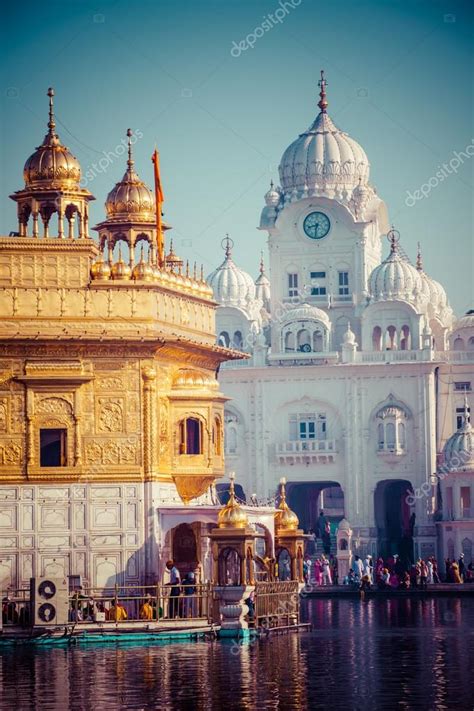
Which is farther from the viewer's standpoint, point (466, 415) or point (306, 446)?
point (306, 446)

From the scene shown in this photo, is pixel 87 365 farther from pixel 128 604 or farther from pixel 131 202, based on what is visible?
pixel 131 202

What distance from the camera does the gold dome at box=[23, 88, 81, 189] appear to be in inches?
1661

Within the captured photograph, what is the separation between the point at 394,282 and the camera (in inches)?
3088

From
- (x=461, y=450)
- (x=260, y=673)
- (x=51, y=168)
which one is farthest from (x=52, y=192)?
(x=461, y=450)

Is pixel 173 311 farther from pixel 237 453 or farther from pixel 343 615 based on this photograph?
pixel 237 453

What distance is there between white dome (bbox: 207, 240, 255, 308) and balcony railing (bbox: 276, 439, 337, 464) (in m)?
6.83

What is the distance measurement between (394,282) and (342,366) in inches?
165

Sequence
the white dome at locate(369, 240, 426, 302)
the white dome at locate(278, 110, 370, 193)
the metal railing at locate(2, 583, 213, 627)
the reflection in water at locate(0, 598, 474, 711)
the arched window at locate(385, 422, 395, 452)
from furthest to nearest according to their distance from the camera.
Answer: the white dome at locate(278, 110, 370, 193) < the white dome at locate(369, 240, 426, 302) < the arched window at locate(385, 422, 395, 452) < the metal railing at locate(2, 583, 213, 627) < the reflection in water at locate(0, 598, 474, 711)

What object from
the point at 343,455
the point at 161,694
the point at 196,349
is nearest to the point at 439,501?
the point at 343,455

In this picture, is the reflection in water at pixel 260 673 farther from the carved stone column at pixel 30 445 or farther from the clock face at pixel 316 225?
the clock face at pixel 316 225

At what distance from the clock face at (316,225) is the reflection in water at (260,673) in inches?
1693

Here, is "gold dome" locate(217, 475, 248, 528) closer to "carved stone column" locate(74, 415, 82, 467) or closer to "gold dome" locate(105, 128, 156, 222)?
"carved stone column" locate(74, 415, 82, 467)

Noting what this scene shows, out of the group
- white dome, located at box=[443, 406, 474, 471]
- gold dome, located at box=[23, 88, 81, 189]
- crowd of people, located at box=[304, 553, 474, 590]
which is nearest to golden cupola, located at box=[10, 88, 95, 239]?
gold dome, located at box=[23, 88, 81, 189]

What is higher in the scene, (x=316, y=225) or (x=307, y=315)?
(x=316, y=225)
